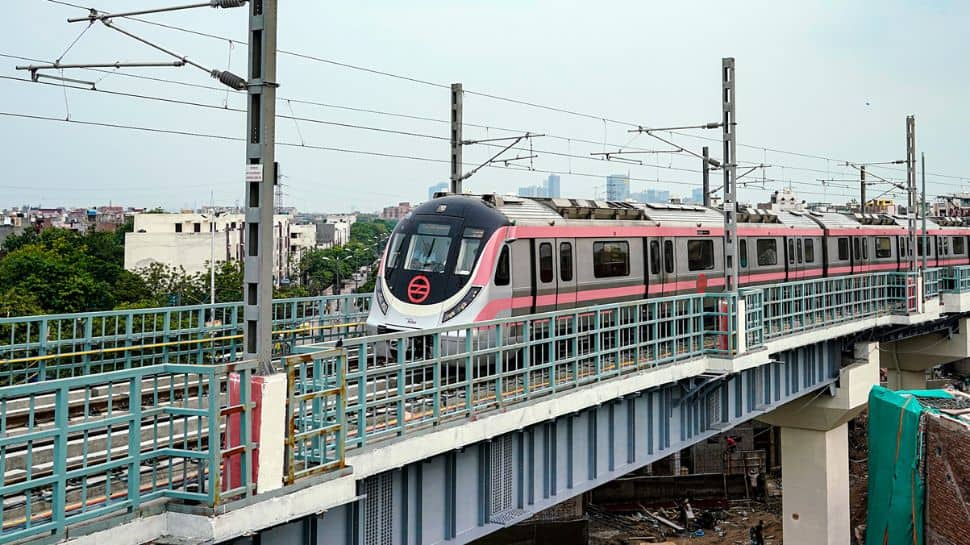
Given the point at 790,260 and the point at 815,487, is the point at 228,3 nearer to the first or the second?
the point at 790,260

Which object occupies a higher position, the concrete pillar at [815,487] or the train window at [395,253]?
the train window at [395,253]

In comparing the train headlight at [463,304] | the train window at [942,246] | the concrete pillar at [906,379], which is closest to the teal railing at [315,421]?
the train headlight at [463,304]

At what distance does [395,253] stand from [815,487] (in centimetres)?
1836

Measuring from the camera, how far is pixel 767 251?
26531 mm

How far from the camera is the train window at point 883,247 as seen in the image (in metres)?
34.5

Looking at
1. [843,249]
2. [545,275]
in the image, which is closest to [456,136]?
[545,275]

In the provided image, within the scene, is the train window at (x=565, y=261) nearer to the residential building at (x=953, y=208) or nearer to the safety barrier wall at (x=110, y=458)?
the safety barrier wall at (x=110, y=458)

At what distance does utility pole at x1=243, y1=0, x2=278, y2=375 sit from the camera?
875 centimetres

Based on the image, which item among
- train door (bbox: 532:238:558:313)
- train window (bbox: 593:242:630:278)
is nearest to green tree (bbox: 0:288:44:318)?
train window (bbox: 593:242:630:278)

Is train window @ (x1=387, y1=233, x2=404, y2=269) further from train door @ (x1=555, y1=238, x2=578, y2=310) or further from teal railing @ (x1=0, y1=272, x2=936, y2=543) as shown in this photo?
train door @ (x1=555, y1=238, x2=578, y2=310)

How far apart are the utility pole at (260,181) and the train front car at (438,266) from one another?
23.2ft

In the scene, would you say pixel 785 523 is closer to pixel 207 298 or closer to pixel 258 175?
pixel 258 175

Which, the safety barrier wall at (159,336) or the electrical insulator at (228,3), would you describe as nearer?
the electrical insulator at (228,3)

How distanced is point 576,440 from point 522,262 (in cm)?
361
